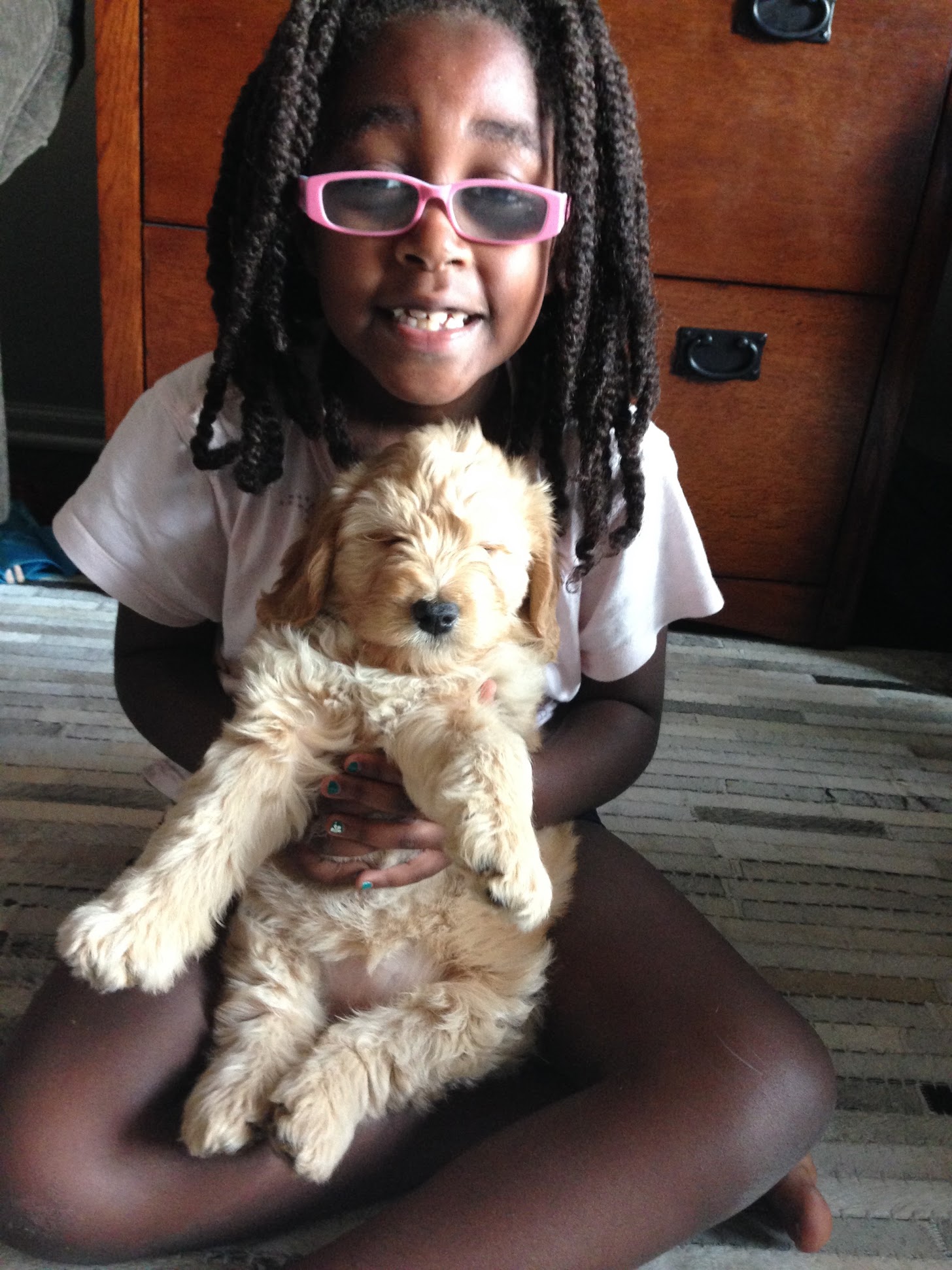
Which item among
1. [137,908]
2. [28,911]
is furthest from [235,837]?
[28,911]

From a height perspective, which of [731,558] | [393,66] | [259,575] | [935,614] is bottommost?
[935,614]

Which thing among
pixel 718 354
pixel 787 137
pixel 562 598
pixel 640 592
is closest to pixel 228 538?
pixel 562 598

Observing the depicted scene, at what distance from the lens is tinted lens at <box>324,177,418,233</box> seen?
3.64ft

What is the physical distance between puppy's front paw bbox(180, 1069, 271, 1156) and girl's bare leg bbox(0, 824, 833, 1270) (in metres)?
0.04

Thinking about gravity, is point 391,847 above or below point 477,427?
below

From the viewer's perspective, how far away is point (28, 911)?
1501mm

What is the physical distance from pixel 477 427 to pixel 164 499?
44 cm

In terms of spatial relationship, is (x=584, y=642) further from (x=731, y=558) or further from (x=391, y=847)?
(x=731, y=558)

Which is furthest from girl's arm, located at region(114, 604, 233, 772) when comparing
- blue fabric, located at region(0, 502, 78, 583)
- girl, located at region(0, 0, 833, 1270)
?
blue fabric, located at region(0, 502, 78, 583)

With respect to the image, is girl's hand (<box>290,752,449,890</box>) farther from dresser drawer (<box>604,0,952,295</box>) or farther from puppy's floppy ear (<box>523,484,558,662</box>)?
dresser drawer (<box>604,0,952,295</box>)

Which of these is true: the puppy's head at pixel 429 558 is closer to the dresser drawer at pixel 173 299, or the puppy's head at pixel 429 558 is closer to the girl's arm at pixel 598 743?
the girl's arm at pixel 598 743

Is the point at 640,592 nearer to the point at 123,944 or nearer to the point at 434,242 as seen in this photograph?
the point at 434,242

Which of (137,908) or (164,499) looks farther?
(164,499)

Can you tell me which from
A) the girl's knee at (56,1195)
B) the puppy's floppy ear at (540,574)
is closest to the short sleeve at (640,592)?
the puppy's floppy ear at (540,574)
